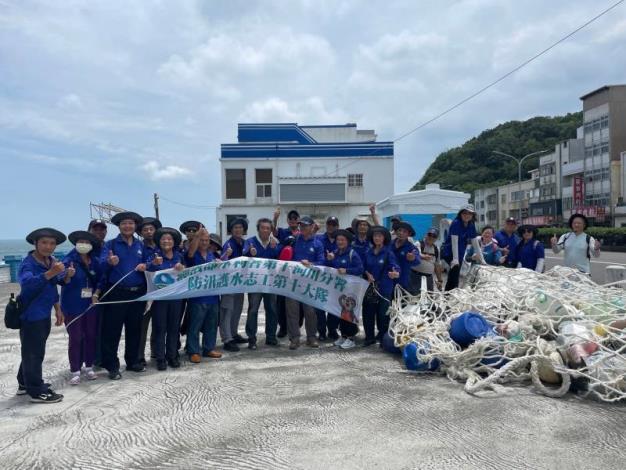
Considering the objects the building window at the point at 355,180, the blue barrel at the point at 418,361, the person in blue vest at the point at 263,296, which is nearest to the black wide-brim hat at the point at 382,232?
the person in blue vest at the point at 263,296

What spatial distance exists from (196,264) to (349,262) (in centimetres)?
206

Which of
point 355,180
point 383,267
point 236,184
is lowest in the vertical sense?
point 383,267

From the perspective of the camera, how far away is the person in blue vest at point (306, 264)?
23.5 ft

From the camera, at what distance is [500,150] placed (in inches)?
3228

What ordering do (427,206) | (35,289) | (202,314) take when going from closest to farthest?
(35,289) → (202,314) → (427,206)

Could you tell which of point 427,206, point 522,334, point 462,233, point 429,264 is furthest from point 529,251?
point 427,206

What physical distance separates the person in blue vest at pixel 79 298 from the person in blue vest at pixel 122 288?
0.15m

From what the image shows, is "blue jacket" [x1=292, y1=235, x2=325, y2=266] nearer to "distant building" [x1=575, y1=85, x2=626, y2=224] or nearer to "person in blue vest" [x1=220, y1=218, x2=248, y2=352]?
"person in blue vest" [x1=220, y1=218, x2=248, y2=352]

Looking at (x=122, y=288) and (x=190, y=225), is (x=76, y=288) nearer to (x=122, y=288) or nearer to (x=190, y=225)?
(x=122, y=288)

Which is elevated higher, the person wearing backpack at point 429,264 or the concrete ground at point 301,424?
the person wearing backpack at point 429,264

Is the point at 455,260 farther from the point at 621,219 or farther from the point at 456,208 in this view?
the point at 621,219

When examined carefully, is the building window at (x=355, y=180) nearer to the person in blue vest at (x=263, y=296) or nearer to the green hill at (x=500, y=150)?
the person in blue vest at (x=263, y=296)

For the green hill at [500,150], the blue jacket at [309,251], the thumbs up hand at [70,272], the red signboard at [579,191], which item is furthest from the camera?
the green hill at [500,150]

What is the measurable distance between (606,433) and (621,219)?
48.8m
